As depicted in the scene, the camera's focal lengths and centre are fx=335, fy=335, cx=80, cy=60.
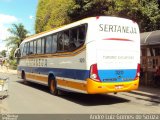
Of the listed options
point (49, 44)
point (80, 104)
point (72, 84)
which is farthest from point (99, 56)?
point (49, 44)

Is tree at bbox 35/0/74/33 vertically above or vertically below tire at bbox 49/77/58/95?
above

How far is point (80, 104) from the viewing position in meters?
13.5

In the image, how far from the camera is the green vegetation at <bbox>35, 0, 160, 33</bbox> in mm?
24812

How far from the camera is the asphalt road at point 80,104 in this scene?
11859 mm

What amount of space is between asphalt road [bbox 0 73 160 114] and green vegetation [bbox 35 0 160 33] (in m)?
10.4

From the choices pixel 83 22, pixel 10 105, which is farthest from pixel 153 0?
pixel 10 105

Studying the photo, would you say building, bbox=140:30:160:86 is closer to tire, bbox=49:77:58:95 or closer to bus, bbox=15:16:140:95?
bus, bbox=15:16:140:95

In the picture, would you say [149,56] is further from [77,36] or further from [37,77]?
[77,36]

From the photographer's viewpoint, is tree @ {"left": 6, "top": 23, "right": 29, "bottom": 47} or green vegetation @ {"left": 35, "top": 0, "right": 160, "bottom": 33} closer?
green vegetation @ {"left": 35, "top": 0, "right": 160, "bottom": 33}

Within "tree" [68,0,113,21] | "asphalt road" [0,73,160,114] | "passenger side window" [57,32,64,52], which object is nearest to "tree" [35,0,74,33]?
"tree" [68,0,113,21]

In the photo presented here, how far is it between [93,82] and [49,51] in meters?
5.02

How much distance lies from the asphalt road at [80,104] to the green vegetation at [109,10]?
10.4 metres

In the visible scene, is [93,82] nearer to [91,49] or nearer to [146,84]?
[91,49]

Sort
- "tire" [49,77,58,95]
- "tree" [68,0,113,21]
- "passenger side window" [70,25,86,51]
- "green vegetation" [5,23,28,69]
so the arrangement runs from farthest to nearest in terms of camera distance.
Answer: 1. "green vegetation" [5,23,28,69]
2. "tree" [68,0,113,21]
3. "tire" [49,77,58,95]
4. "passenger side window" [70,25,86,51]
